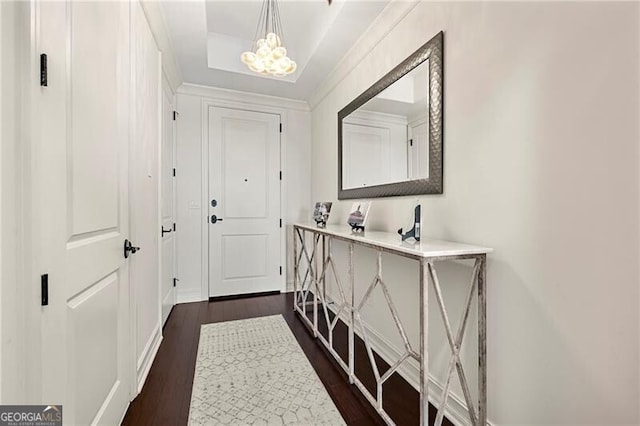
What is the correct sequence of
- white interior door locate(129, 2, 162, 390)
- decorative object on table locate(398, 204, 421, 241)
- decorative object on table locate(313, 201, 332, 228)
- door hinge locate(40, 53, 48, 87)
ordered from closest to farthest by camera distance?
door hinge locate(40, 53, 48, 87), decorative object on table locate(398, 204, 421, 241), white interior door locate(129, 2, 162, 390), decorative object on table locate(313, 201, 332, 228)

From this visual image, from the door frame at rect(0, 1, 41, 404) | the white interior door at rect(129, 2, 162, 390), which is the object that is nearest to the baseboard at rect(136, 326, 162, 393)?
the white interior door at rect(129, 2, 162, 390)

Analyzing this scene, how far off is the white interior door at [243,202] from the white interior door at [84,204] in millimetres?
1868

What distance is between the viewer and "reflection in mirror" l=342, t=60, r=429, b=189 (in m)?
1.73

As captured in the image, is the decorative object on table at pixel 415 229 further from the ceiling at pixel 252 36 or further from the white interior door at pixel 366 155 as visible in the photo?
the ceiling at pixel 252 36

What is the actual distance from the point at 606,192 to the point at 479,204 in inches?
18.6

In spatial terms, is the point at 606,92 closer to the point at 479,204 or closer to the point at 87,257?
the point at 479,204

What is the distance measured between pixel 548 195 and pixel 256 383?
5.99 feet

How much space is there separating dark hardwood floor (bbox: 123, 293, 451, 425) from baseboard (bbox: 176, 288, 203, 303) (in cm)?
37

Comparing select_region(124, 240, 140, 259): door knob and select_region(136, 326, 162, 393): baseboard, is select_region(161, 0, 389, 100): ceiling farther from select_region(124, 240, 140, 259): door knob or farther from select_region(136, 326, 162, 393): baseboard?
select_region(136, 326, 162, 393): baseboard

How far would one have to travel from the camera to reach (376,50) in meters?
2.19

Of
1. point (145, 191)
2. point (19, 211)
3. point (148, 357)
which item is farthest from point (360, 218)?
point (148, 357)

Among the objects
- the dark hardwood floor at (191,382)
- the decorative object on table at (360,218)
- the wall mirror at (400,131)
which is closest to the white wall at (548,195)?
A: the wall mirror at (400,131)

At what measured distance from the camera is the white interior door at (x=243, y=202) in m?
3.42

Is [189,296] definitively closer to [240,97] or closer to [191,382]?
[191,382]
